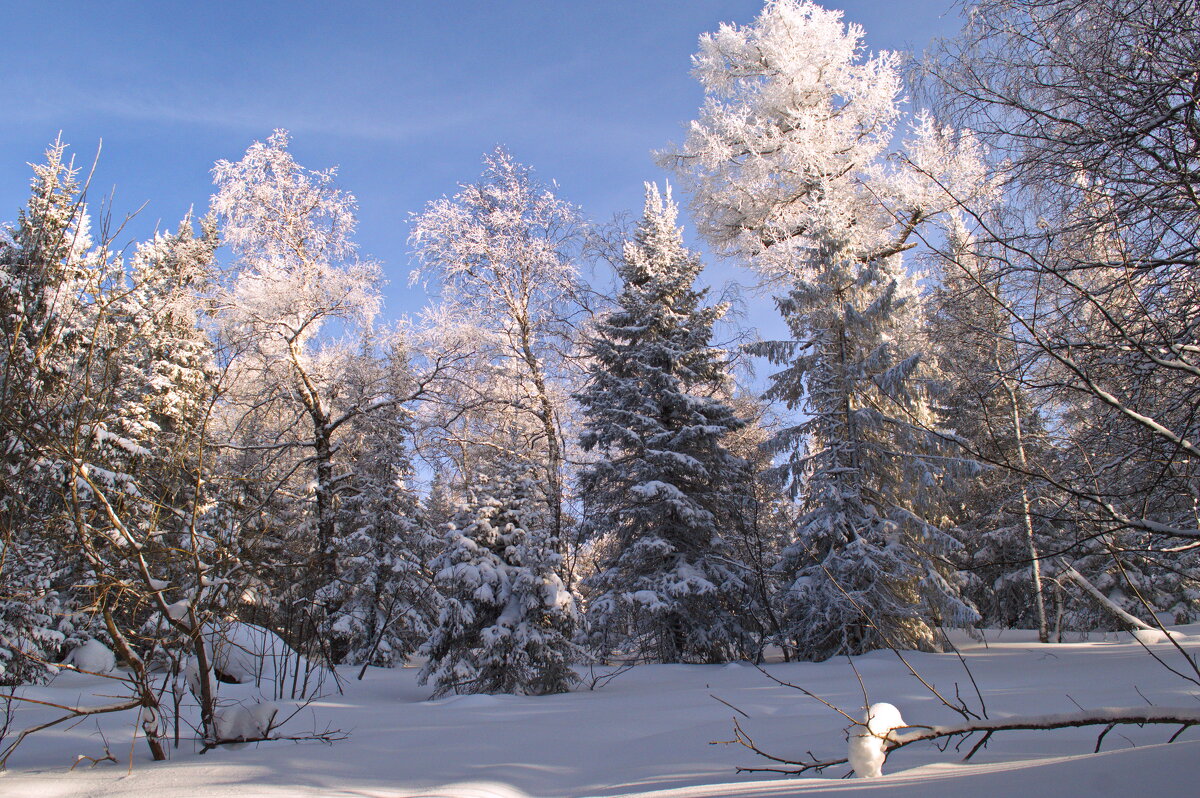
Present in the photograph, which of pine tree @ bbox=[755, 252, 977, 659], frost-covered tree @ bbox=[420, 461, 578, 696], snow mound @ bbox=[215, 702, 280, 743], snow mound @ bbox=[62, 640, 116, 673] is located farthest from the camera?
snow mound @ bbox=[62, 640, 116, 673]

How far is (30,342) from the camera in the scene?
11.4 feet

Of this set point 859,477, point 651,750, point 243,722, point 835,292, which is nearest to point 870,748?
point 651,750

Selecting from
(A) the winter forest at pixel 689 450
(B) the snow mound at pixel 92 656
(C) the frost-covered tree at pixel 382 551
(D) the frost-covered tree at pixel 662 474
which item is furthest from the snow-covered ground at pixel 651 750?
(C) the frost-covered tree at pixel 382 551

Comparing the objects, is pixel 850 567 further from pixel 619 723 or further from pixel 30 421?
pixel 30 421

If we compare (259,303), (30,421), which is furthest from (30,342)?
(259,303)

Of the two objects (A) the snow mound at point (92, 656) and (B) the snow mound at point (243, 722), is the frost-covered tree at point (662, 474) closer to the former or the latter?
(B) the snow mound at point (243, 722)

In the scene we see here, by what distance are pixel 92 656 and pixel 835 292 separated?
13.6 metres

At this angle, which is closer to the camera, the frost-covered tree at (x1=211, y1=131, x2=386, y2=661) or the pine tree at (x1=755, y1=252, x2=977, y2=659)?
the pine tree at (x1=755, y1=252, x2=977, y2=659)

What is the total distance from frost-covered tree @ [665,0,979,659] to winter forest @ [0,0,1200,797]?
2.8 inches

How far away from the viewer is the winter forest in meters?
3.28

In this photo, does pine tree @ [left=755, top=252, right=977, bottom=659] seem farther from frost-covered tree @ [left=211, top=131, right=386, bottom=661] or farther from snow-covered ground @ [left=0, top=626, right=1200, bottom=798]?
frost-covered tree @ [left=211, top=131, right=386, bottom=661]

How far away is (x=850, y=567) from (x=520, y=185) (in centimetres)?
967

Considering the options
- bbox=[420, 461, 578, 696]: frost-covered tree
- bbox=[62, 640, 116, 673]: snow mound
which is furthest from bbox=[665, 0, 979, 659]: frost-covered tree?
bbox=[62, 640, 116, 673]: snow mound

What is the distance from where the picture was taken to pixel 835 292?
10328 millimetres
